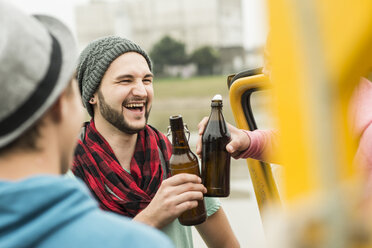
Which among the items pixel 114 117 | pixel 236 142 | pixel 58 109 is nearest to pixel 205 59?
pixel 114 117

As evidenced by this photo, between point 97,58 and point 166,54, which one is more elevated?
point 97,58

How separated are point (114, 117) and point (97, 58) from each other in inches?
14.8

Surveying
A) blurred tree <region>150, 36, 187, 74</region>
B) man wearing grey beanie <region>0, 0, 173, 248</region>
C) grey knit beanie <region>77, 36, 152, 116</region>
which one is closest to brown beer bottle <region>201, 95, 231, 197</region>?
grey knit beanie <region>77, 36, 152, 116</region>

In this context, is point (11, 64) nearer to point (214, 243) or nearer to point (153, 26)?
point (214, 243)

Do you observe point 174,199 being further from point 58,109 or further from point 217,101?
point 58,109

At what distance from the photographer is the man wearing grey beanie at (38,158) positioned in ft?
2.56

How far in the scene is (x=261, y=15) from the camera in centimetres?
48

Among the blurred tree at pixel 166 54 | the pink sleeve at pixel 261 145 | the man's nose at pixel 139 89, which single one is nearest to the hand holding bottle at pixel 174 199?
the pink sleeve at pixel 261 145

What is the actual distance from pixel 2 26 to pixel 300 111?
2.31 ft

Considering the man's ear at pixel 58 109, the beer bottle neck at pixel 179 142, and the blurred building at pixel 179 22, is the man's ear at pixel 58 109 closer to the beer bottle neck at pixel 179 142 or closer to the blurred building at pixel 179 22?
the beer bottle neck at pixel 179 142

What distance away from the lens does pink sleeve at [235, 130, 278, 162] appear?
1.98 meters

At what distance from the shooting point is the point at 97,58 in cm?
221

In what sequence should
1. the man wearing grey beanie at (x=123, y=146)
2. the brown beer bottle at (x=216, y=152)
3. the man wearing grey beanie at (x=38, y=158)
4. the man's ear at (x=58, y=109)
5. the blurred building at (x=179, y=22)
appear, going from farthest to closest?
the blurred building at (x=179, y=22)
the man wearing grey beanie at (x=123, y=146)
the brown beer bottle at (x=216, y=152)
the man's ear at (x=58, y=109)
the man wearing grey beanie at (x=38, y=158)

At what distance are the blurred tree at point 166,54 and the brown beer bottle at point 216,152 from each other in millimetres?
43952
